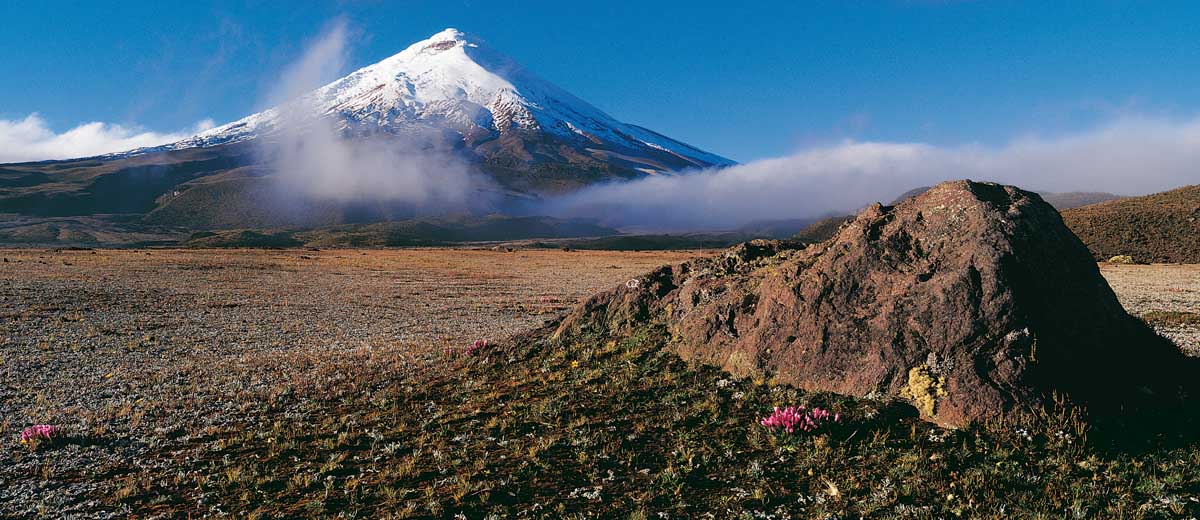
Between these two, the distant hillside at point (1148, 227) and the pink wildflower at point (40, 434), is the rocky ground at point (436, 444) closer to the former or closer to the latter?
the pink wildflower at point (40, 434)

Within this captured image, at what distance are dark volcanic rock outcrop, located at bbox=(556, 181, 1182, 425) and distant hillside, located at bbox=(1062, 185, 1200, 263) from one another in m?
77.6

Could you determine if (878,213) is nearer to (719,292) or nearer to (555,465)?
(719,292)

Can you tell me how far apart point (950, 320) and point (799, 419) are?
2.84m

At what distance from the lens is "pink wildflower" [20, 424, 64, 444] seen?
10375 mm

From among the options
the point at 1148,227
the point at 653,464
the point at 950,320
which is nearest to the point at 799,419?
the point at 653,464

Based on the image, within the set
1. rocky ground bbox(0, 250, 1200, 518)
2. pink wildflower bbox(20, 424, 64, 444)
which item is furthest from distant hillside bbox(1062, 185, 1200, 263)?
pink wildflower bbox(20, 424, 64, 444)

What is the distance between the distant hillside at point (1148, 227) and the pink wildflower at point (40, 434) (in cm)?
8860

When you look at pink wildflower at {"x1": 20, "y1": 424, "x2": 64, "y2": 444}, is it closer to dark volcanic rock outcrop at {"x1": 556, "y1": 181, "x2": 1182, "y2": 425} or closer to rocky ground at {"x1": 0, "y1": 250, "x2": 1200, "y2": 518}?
rocky ground at {"x1": 0, "y1": 250, "x2": 1200, "y2": 518}

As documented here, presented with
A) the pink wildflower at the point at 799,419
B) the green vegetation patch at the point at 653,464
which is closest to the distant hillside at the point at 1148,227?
the green vegetation patch at the point at 653,464

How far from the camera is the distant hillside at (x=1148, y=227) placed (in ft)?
235

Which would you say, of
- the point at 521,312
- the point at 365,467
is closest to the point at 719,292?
the point at 365,467

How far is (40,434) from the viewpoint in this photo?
10.4m

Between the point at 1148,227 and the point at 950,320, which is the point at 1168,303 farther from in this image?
the point at 1148,227

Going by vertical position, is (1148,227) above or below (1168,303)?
above
